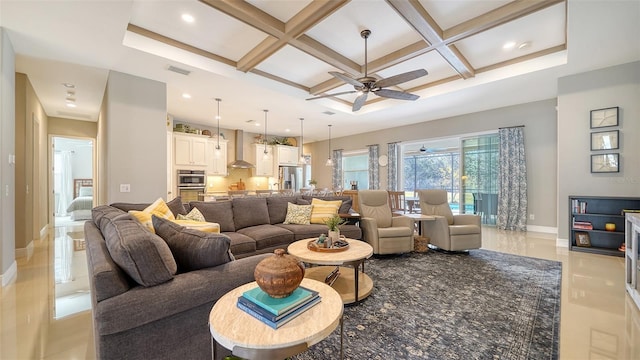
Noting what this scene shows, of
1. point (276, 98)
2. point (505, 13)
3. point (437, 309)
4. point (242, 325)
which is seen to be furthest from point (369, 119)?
point (242, 325)

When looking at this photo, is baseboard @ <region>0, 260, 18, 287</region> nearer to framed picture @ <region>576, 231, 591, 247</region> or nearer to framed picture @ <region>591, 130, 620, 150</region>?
framed picture @ <region>576, 231, 591, 247</region>

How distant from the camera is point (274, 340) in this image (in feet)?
3.34

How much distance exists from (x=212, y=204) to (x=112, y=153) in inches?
Result: 72.7

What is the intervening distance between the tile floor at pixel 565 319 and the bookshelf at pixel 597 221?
57 cm

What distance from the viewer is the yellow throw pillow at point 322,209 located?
13.6 feet

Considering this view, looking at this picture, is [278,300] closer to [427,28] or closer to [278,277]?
[278,277]

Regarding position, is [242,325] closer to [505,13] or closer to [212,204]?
[212,204]

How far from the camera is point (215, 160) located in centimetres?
740

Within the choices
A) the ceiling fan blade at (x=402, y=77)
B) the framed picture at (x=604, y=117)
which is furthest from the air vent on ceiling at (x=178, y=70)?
the framed picture at (x=604, y=117)

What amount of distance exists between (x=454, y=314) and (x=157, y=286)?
2327mm

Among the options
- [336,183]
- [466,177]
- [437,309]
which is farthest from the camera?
[336,183]

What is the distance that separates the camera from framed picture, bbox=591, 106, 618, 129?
404 centimetres

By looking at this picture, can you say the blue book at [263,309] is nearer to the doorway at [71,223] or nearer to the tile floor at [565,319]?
the tile floor at [565,319]

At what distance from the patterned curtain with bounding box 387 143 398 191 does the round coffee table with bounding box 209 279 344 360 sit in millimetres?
7037
